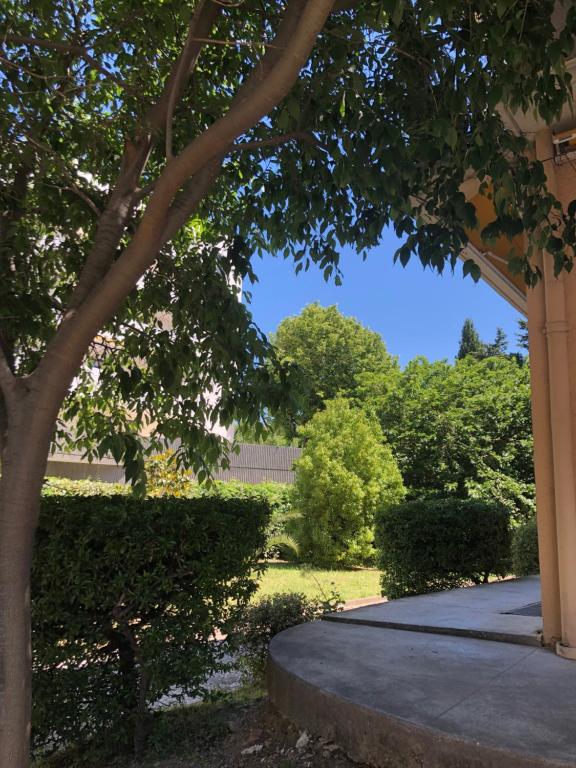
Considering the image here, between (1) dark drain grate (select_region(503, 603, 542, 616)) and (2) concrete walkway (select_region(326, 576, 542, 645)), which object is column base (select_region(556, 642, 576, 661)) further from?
(1) dark drain grate (select_region(503, 603, 542, 616))

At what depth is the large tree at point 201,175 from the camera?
9.80 ft

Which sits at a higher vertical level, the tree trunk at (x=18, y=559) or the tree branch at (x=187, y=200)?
the tree branch at (x=187, y=200)

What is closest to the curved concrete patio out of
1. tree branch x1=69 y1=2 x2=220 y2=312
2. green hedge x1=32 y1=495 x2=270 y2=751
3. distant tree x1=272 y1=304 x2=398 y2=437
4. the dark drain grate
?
green hedge x1=32 y1=495 x2=270 y2=751

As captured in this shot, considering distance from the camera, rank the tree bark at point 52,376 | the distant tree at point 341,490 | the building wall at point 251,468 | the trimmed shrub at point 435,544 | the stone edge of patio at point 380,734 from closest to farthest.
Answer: the stone edge of patio at point 380,734 < the tree bark at point 52,376 < the trimmed shrub at point 435,544 < the distant tree at point 341,490 < the building wall at point 251,468

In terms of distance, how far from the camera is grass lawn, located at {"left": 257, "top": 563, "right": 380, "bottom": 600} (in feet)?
39.1

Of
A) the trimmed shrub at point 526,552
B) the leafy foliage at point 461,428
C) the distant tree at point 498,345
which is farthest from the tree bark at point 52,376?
the distant tree at point 498,345

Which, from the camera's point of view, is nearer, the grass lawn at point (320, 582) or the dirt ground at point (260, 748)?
the dirt ground at point (260, 748)

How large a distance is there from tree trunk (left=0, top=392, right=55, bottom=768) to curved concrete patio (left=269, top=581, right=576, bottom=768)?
1625 millimetres

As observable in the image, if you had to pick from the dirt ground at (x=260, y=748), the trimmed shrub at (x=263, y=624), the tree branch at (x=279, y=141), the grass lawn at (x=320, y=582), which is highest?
the tree branch at (x=279, y=141)

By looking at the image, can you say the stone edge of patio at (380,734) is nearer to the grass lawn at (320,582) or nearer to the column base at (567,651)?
the column base at (567,651)

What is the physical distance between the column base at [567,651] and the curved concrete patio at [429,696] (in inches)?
1.8

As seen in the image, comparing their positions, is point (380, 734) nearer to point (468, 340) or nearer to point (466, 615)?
point (466, 615)

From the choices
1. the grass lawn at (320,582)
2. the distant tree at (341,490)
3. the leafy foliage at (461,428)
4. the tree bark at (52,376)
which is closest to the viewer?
the tree bark at (52,376)

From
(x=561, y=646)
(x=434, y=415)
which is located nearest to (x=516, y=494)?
(x=434, y=415)
